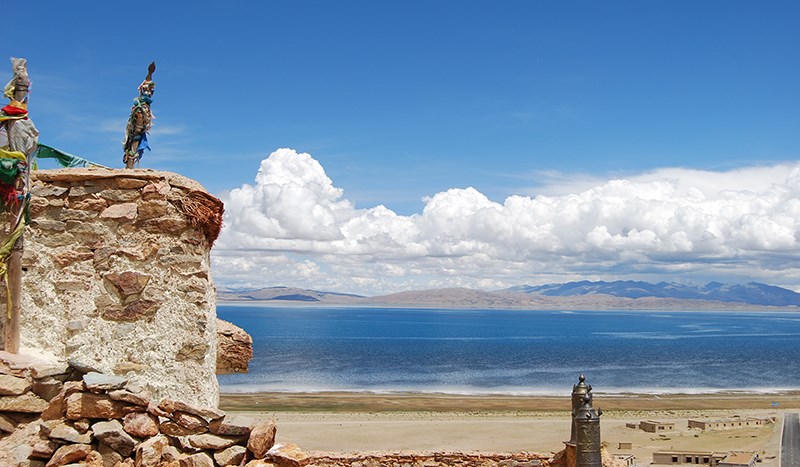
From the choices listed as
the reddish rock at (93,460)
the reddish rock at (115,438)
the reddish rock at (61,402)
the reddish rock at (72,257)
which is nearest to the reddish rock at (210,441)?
the reddish rock at (115,438)

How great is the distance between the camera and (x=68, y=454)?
Answer: 5551 millimetres

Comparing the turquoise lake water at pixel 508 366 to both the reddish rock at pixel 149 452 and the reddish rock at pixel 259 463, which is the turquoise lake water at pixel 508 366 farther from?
the reddish rock at pixel 259 463

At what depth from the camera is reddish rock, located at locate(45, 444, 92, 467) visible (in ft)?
18.2

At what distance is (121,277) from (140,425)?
184 centimetres

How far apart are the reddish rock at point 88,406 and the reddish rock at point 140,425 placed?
0.53 ft

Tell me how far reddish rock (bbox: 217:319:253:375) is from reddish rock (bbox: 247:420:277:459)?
3.63 metres

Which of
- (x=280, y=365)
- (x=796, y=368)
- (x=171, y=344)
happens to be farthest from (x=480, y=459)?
(x=796, y=368)

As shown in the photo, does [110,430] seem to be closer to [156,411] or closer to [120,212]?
[156,411]

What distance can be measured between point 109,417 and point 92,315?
1599 mm

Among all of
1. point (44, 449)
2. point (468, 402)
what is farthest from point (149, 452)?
point (468, 402)

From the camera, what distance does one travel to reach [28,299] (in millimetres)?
7043

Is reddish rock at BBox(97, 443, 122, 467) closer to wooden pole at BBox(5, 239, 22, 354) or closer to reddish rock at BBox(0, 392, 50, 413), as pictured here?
reddish rock at BBox(0, 392, 50, 413)

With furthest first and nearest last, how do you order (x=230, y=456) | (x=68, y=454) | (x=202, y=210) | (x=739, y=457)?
(x=739, y=457) < (x=202, y=210) < (x=230, y=456) < (x=68, y=454)

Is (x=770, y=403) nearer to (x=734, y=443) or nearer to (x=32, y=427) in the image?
(x=734, y=443)
